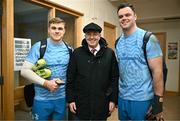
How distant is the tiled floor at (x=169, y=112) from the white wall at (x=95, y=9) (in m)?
1.71

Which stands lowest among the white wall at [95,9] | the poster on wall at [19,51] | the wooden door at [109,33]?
the poster on wall at [19,51]

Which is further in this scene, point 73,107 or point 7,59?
point 7,59

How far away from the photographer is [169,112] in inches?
166

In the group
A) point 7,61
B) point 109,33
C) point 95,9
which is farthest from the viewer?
point 109,33

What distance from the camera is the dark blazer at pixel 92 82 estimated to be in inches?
67.7

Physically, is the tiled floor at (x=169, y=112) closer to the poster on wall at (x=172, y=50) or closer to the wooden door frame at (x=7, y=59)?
the wooden door frame at (x=7, y=59)

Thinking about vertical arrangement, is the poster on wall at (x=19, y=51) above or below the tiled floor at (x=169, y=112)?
above

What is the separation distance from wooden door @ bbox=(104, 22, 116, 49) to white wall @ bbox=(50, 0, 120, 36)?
0.33ft

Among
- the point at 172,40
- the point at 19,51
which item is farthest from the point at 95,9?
the point at 172,40

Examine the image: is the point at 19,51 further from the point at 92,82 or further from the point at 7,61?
the point at 92,82

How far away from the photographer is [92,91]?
5.64 feet

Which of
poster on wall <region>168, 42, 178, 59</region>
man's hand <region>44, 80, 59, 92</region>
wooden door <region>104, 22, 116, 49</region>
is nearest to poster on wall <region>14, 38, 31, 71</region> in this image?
man's hand <region>44, 80, 59, 92</region>

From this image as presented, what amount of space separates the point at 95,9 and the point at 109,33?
1018 millimetres

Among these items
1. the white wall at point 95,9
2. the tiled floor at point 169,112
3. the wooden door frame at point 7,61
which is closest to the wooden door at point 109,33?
the white wall at point 95,9
